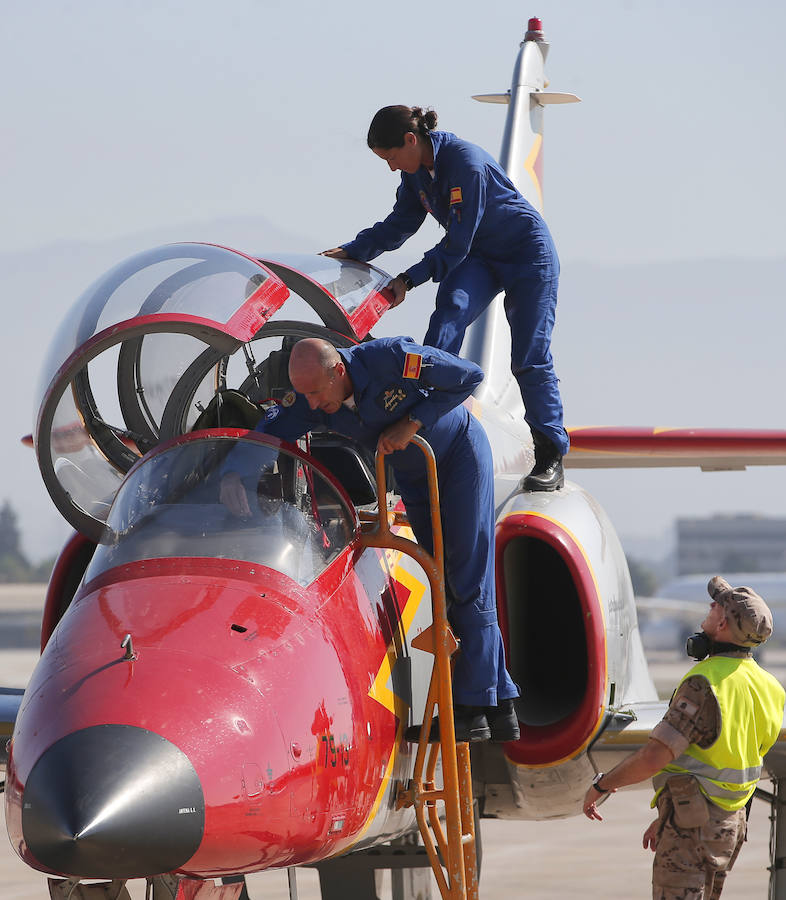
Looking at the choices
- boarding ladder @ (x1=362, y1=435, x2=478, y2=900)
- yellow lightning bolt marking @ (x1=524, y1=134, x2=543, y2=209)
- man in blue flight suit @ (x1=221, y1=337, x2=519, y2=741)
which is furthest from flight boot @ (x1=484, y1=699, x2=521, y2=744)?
yellow lightning bolt marking @ (x1=524, y1=134, x2=543, y2=209)

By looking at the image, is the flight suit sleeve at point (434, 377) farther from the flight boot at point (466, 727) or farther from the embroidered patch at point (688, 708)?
the embroidered patch at point (688, 708)

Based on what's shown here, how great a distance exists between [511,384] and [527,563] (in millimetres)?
3667

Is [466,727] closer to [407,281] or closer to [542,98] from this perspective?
[407,281]

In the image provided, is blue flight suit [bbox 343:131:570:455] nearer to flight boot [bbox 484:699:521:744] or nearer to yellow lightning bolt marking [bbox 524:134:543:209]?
flight boot [bbox 484:699:521:744]

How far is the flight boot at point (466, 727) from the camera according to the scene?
4.63m

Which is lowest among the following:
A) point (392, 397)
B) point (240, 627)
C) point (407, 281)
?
point (240, 627)

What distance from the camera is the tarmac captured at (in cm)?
1120

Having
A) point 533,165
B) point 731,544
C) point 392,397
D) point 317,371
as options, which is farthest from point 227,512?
point 731,544

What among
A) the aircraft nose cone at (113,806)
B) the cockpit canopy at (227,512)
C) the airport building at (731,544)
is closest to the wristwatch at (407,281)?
the cockpit canopy at (227,512)

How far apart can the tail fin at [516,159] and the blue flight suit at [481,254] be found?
272 centimetres

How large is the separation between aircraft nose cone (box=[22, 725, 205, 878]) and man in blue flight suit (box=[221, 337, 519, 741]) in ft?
4.27

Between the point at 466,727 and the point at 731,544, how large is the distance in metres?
157

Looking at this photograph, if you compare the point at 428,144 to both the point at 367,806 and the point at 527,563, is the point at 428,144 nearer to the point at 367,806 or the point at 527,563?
the point at 527,563

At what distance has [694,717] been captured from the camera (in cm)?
482
